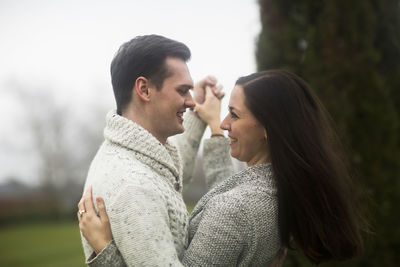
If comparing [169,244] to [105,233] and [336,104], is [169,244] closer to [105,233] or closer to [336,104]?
[105,233]

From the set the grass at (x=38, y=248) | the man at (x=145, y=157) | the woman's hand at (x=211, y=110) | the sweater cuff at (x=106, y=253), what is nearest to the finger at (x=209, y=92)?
the woman's hand at (x=211, y=110)

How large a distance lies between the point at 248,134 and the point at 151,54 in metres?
0.64

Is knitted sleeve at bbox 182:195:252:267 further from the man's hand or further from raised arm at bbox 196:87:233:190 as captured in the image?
the man's hand

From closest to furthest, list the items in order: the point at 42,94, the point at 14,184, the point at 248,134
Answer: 1. the point at 248,134
2. the point at 42,94
3. the point at 14,184

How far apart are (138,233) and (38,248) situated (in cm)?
1484

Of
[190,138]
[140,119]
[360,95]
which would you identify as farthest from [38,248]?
[140,119]

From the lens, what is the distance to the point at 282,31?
4344mm

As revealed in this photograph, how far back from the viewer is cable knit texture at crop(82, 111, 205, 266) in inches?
64.0

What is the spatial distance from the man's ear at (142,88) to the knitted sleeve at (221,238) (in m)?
0.67

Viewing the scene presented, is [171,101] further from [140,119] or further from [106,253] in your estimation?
[106,253]

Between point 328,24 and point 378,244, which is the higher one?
point 328,24

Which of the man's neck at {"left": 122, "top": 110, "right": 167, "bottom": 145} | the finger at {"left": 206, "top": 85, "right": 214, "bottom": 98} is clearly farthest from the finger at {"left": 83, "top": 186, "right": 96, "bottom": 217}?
the finger at {"left": 206, "top": 85, "right": 214, "bottom": 98}

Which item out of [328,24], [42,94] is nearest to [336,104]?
[328,24]

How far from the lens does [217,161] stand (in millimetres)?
2729
